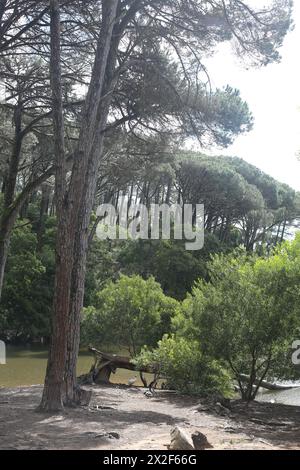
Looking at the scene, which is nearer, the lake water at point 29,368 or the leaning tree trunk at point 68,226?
the leaning tree trunk at point 68,226

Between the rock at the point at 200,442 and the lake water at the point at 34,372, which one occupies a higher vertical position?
the rock at the point at 200,442

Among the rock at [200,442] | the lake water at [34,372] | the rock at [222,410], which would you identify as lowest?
the lake water at [34,372]

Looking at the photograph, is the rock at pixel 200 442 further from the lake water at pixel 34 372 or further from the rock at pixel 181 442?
the lake water at pixel 34 372

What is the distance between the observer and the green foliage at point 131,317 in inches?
666

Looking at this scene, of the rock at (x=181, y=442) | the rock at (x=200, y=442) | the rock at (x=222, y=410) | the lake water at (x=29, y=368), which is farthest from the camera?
the lake water at (x=29, y=368)

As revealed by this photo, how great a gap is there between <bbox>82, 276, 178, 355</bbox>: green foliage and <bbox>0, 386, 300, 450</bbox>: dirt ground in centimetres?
509

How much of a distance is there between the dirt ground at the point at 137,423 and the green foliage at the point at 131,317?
5091mm

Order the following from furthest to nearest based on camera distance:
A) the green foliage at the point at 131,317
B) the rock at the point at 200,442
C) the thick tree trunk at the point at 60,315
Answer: the green foliage at the point at 131,317 → the thick tree trunk at the point at 60,315 → the rock at the point at 200,442

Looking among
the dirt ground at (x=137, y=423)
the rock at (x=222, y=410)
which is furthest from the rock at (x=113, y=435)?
the rock at (x=222, y=410)

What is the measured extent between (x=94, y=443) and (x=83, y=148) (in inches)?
183

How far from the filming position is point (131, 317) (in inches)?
669

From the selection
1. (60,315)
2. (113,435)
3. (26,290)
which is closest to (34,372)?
(26,290)

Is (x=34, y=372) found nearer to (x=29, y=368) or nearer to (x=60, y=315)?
(x=29, y=368)
